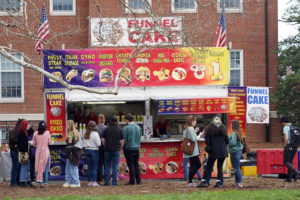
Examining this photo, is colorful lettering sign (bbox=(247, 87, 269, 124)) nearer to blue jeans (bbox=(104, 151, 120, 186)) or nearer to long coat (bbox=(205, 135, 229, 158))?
long coat (bbox=(205, 135, 229, 158))

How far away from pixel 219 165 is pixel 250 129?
37.2ft

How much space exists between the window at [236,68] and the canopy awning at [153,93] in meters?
7.83

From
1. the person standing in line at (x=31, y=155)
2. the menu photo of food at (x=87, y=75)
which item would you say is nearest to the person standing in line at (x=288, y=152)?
the menu photo of food at (x=87, y=75)

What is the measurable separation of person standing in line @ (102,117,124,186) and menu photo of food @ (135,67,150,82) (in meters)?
2.80

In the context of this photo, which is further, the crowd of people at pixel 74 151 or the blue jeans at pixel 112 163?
the blue jeans at pixel 112 163

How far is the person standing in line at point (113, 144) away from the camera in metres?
12.8

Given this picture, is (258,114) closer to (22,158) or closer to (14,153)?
(22,158)

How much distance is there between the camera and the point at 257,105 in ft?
50.8

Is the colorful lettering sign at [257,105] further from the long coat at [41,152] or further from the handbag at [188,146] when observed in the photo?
the long coat at [41,152]

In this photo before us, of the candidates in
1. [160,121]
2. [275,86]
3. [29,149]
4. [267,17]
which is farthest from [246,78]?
[29,149]

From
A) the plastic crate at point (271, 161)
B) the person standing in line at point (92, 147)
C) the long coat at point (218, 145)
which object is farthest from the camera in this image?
the plastic crate at point (271, 161)

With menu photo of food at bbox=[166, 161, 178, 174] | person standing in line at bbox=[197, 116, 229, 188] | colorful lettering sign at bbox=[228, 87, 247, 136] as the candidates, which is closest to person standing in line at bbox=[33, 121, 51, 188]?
menu photo of food at bbox=[166, 161, 178, 174]

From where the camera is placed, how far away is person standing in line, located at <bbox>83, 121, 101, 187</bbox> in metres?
12.9

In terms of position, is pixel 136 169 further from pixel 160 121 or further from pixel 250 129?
pixel 250 129
